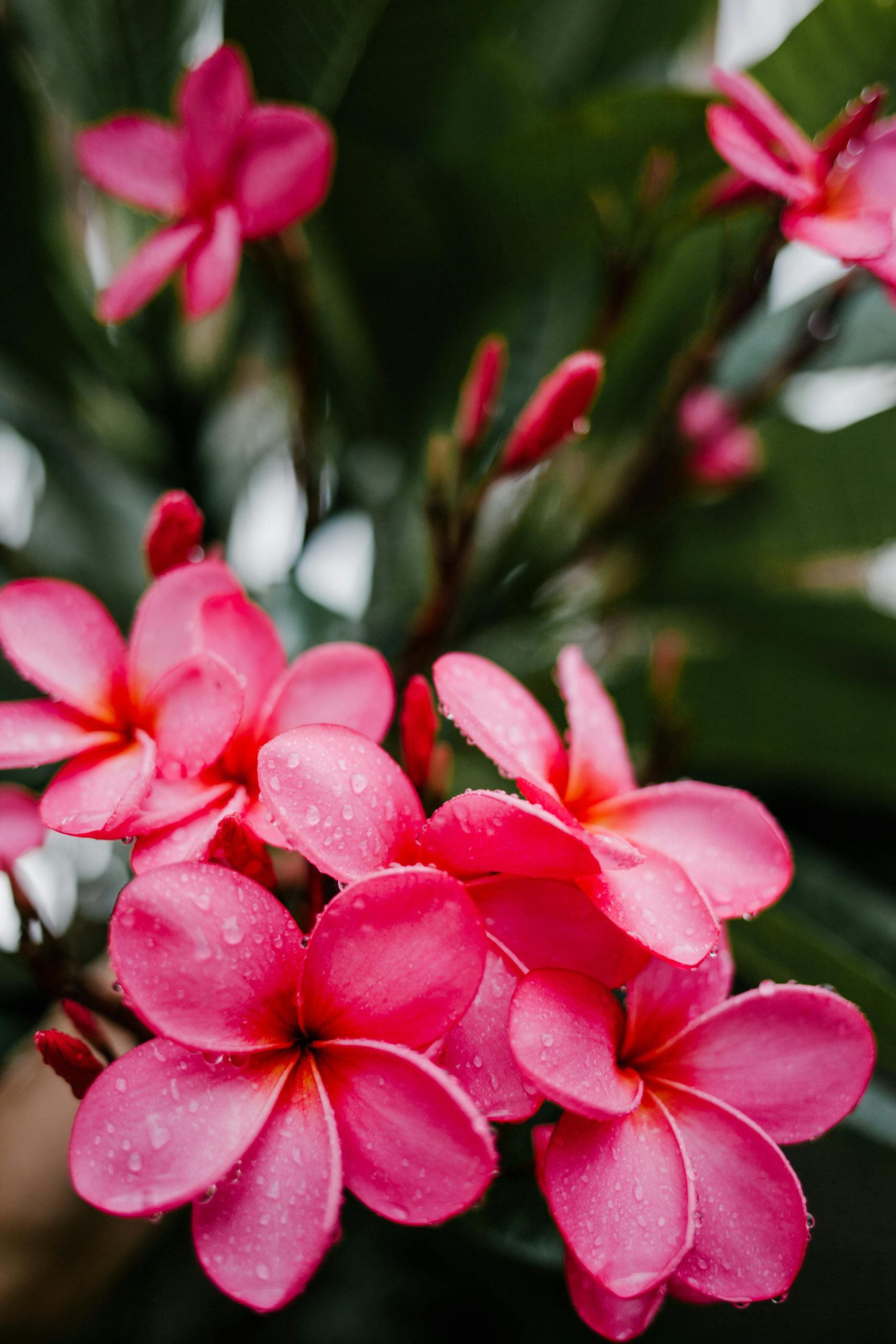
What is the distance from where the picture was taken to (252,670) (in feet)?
1.09

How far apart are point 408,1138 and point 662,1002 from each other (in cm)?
10

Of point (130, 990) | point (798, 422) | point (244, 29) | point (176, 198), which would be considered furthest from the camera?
point (798, 422)

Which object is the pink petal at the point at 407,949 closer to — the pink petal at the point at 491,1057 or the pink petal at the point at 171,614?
the pink petal at the point at 491,1057

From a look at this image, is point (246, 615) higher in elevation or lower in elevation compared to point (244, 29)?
lower

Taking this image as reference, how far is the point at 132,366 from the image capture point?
0.74 metres

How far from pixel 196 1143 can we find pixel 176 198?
0.44 metres

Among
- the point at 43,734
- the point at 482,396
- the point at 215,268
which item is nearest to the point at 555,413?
the point at 482,396

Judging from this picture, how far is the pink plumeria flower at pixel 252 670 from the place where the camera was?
323 millimetres

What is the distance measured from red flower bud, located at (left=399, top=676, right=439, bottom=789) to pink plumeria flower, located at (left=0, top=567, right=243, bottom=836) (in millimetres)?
79

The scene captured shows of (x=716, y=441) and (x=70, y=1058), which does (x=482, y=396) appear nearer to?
(x=716, y=441)

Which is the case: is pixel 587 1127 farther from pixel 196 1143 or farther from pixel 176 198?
pixel 176 198

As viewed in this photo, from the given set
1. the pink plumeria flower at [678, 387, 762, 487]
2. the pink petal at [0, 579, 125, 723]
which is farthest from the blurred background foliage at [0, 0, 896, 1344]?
the pink petal at [0, 579, 125, 723]

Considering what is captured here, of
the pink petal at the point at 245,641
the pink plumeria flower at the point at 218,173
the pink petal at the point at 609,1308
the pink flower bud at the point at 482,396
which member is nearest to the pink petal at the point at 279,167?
the pink plumeria flower at the point at 218,173

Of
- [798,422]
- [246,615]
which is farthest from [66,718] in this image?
[798,422]
